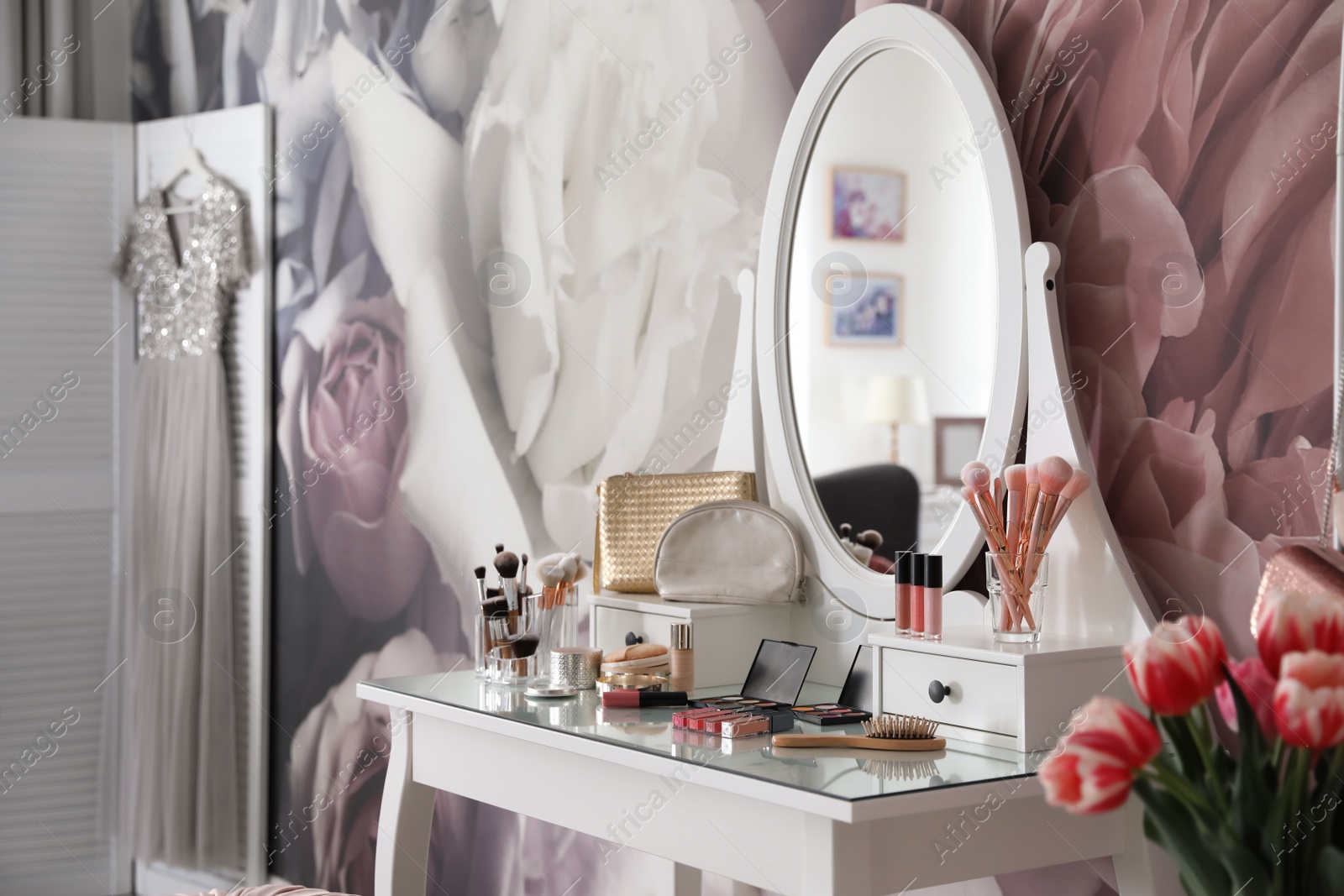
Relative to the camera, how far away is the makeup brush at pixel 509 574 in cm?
212

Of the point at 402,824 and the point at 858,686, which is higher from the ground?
the point at 858,686

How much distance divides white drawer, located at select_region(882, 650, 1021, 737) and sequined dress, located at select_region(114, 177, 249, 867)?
2.24m

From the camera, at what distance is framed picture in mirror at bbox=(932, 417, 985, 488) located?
188 centimetres

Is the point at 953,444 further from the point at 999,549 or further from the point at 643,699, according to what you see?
the point at 643,699

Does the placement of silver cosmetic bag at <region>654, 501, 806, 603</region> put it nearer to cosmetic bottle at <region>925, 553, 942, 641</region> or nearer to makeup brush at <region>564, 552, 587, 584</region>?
makeup brush at <region>564, 552, 587, 584</region>

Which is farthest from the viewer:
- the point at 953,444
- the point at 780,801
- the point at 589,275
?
the point at 589,275

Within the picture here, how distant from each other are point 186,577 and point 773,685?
6.71 ft

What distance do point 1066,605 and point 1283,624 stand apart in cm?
74

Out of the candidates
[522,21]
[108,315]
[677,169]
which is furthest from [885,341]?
[108,315]

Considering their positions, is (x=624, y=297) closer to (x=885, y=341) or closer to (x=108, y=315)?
(x=885, y=341)

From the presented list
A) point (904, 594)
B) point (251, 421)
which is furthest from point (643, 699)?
point (251, 421)

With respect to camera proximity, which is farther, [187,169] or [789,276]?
[187,169]

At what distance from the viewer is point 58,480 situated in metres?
3.53

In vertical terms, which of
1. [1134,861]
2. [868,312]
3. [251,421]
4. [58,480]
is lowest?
[1134,861]
